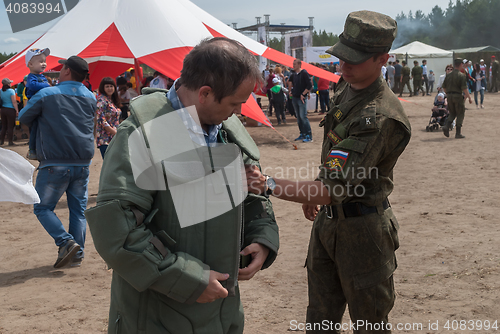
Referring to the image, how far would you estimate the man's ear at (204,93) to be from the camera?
1578 millimetres

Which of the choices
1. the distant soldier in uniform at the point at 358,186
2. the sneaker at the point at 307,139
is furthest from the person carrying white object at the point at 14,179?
the sneaker at the point at 307,139

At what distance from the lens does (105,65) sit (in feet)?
37.3

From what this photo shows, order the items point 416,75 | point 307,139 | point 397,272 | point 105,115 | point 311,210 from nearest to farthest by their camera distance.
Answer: point 311,210
point 397,272
point 105,115
point 307,139
point 416,75

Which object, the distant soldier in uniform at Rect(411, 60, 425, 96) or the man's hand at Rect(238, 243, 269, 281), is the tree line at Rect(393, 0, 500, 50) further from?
the man's hand at Rect(238, 243, 269, 281)

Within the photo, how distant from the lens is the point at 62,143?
4602 mm

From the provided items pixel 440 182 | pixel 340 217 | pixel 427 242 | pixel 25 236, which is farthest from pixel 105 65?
pixel 340 217

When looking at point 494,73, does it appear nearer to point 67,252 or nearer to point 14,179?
Answer: point 67,252

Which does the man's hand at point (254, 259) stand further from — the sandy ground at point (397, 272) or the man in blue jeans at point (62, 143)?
the man in blue jeans at point (62, 143)

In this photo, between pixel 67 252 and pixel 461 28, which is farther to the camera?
pixel 461 28

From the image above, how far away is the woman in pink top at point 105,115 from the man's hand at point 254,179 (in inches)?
212

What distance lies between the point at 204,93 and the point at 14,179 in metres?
1.34

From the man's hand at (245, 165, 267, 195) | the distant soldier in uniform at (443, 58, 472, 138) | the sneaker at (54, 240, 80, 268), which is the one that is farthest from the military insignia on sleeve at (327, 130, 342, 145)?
the distant soldier in uniform at (443, 58, 472, 138)

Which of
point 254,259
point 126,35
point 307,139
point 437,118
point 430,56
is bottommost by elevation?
point 307,139

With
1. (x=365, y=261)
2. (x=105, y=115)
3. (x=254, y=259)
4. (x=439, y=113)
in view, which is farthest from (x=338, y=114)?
(x=439, y=113)
